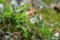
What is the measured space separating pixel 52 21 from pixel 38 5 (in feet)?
2.40

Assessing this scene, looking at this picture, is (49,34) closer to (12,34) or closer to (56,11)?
(12,34)

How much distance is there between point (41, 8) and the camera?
12.8 ft

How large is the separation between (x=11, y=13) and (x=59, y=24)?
2.45ft

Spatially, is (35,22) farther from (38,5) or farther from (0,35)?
(38,5)

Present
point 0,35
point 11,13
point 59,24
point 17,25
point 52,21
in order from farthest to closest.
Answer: point 52,21 → point 59,24 → point 11,13 → point 17,25 → point 0,35

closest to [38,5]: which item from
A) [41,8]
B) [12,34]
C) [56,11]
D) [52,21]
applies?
[41,8]

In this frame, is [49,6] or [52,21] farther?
[49,6]

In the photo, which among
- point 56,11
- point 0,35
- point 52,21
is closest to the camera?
point 0,35

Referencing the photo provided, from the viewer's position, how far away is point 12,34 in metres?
2.57

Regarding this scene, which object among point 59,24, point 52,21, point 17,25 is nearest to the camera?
point 17,25

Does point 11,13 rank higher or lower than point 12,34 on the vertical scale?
higher

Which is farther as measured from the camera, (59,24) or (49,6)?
(49,6)

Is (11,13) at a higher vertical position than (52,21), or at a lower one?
higher

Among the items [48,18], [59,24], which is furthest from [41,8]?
[59,24]
